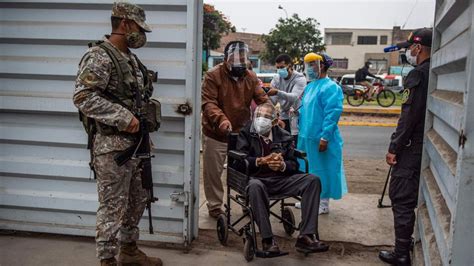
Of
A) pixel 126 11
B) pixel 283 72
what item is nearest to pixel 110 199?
pixel 126 11

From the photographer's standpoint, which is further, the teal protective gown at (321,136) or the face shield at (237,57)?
the teal protective gown at (321,136)

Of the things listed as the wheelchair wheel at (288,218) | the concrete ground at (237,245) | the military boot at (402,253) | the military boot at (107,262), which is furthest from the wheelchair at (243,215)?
the military boot at (107,262)

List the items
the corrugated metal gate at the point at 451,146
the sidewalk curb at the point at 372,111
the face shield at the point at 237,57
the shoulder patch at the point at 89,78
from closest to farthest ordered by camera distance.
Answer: the corrugated metal gate at the point at 451,146 < the shoulder patch at the point at 89,78 < the face shield at the point at 237,57 < the sidewalk curb at the point at 372,111

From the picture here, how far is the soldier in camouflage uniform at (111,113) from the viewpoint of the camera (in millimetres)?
2912

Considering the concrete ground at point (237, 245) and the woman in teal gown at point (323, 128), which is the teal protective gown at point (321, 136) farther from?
the concrete ground at point (237, 245)

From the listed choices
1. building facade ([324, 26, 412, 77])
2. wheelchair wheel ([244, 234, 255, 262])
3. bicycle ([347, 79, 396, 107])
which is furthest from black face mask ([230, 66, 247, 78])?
building facade ([324, 26, 412, 77])

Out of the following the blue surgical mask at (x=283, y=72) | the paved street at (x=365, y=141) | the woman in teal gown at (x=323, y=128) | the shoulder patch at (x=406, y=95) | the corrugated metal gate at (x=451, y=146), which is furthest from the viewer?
the paved street at (x=365, y=141)

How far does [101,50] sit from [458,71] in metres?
2.18

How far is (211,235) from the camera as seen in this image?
423 centimetres

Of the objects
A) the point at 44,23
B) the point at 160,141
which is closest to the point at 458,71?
the point at 160,141

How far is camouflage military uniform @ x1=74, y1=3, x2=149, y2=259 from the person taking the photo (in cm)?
290

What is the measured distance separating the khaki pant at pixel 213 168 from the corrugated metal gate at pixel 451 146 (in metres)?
2.09

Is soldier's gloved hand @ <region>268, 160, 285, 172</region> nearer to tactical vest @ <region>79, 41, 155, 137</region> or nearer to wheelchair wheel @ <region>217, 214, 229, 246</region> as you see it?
wheelchair wheel @ <region>217, 214, 229, 246</region>

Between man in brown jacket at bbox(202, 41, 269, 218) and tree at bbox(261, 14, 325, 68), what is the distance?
1180 inches
